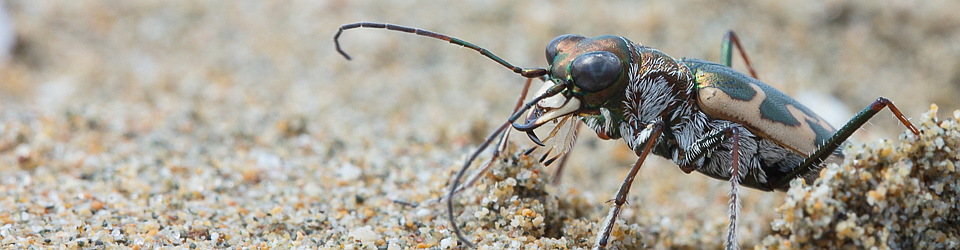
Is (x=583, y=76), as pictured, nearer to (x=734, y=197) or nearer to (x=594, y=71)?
Answer: (x=594, y=71)

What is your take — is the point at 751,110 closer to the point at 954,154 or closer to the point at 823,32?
the point at 954,154

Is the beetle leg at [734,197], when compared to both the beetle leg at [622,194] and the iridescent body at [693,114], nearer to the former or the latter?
the iridescent body at [693,114]

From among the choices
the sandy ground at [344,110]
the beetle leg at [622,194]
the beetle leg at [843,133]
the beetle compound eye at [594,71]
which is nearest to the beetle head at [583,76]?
the beetle compound eye at [594,71]

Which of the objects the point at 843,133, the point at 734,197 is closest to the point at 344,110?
the point at 734,197

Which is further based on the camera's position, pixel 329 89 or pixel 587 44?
pixel 329 89

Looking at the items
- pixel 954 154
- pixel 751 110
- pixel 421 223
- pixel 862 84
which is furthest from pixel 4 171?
pixel 862 84

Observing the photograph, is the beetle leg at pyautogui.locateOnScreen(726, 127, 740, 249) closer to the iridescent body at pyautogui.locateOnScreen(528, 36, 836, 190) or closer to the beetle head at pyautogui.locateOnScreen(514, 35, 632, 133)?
the iridescent body at pyautogui.locateOnScreen(528, 36, 836, 190)

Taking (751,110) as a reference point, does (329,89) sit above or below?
above
